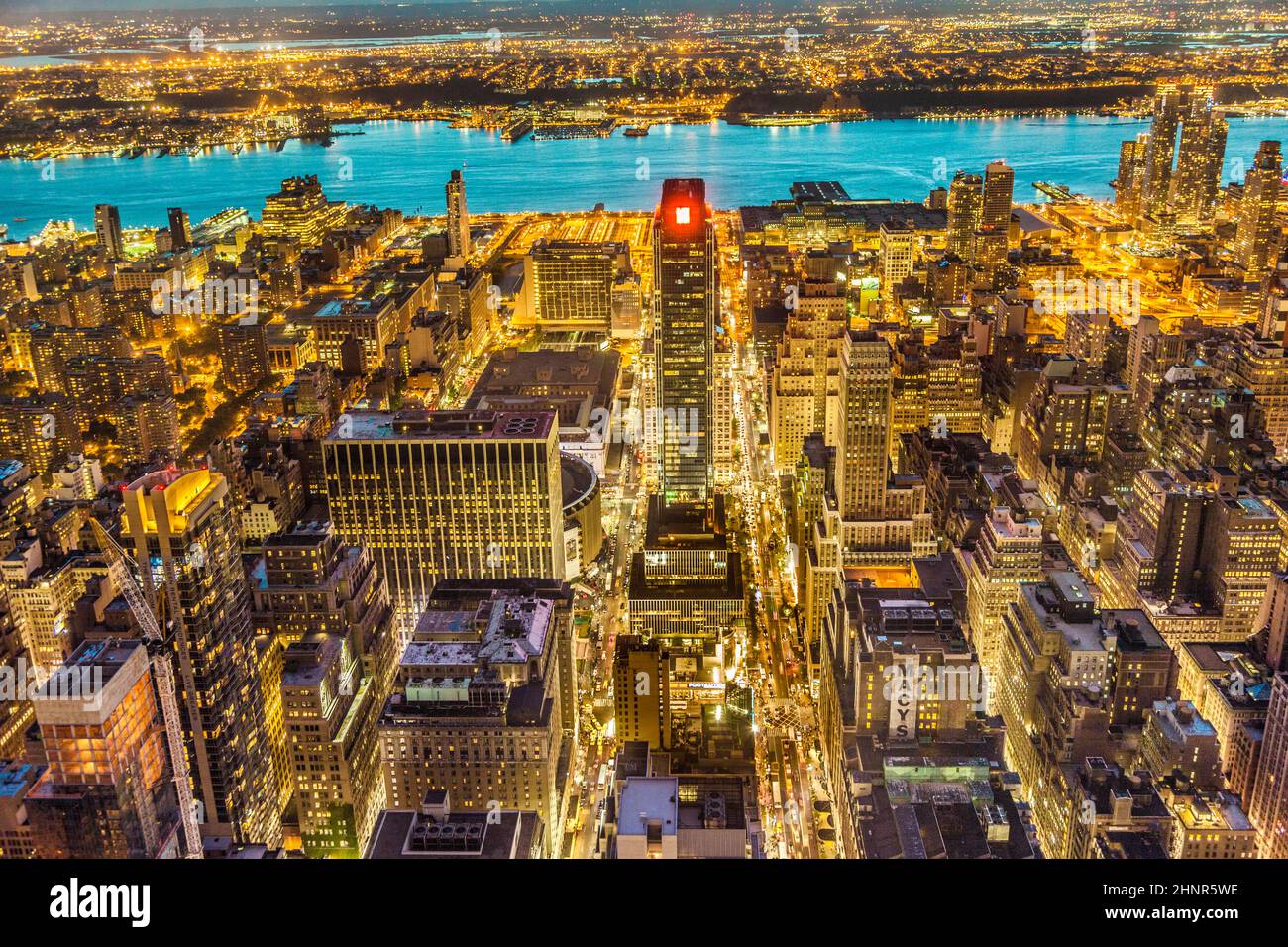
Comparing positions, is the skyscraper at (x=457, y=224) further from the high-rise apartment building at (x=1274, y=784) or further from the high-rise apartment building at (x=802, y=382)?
the high-rise apartment building at (x=1274, y=784)

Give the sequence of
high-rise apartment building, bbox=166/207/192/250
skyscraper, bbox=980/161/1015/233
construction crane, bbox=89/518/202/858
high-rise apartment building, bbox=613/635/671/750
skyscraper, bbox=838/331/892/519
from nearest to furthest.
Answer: construction crane, bbox=89/518/202/858
high-rise apartment building, bbox=613/635/671/750
skyscraper, bbox=838/331/892/519
high-rise apartment building, bbox=166/207/192/250
skyscraper, bbox=980/161/1015/233

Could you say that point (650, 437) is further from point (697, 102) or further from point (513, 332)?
point (513, 332)

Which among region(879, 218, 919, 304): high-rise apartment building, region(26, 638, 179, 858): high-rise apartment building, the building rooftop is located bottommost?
region(26, 638, 179, 858): high-rise apartment building

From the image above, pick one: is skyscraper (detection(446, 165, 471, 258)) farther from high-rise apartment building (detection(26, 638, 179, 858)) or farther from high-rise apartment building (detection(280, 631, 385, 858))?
high-rise apartment building (detection(26, 638, 179, 858))

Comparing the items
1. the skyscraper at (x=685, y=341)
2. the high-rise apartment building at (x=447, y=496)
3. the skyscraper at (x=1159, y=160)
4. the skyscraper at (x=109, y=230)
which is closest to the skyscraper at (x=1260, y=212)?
the skyscraper at (x=1159, y=160)

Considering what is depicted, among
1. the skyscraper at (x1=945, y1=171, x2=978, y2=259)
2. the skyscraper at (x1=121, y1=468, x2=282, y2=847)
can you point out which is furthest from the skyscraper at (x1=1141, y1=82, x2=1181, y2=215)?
the skyscraper at (x1=121, y1=468, x2=282, y2=847)

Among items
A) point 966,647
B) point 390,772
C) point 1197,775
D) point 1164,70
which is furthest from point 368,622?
point 1164,70
